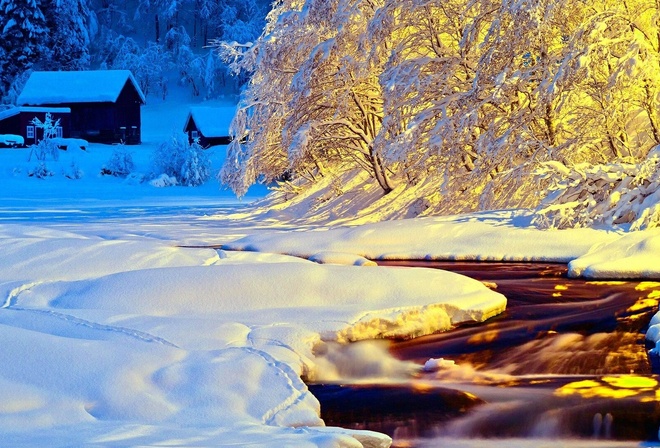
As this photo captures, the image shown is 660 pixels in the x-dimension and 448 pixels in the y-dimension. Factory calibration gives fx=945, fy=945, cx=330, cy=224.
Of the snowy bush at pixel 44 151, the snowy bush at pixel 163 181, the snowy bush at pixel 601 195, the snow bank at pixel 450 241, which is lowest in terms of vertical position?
the snowy bush at pixel 163 181

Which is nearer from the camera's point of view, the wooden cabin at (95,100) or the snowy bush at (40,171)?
the snowy bush at (40,171)

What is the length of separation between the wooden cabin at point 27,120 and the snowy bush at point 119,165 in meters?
9.89

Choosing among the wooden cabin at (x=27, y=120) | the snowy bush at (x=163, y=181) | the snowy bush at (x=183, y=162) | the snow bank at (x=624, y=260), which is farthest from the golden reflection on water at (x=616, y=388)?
the wooden cabin at (x=27, y=120)

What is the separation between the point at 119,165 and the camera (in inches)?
1566

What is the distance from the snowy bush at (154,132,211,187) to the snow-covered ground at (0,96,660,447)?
2163 cm

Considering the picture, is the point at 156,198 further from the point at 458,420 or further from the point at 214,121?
the point at 458,420

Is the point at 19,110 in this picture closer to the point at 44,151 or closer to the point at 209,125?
the point at 209,125

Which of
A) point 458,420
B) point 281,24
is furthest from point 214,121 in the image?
point 458,420

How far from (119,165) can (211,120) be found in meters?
11.8

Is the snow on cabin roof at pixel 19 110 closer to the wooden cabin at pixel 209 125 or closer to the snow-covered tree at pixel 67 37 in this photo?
the wooden cabin at pixel 209 125

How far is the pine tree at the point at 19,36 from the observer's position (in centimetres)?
5603

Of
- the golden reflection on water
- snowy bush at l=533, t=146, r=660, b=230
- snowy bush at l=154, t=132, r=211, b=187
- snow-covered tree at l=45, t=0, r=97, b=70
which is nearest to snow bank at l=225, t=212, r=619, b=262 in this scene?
snowy bush at l=533, t=146, r=660, b=230

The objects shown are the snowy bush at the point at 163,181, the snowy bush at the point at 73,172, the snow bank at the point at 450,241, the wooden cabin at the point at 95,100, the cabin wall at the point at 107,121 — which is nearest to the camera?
the snow bank at the point at 450,241

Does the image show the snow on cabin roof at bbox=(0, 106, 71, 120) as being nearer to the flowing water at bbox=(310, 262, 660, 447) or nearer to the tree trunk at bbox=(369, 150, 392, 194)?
the tree trunk at bbox=(369, 150, 392, 194)
